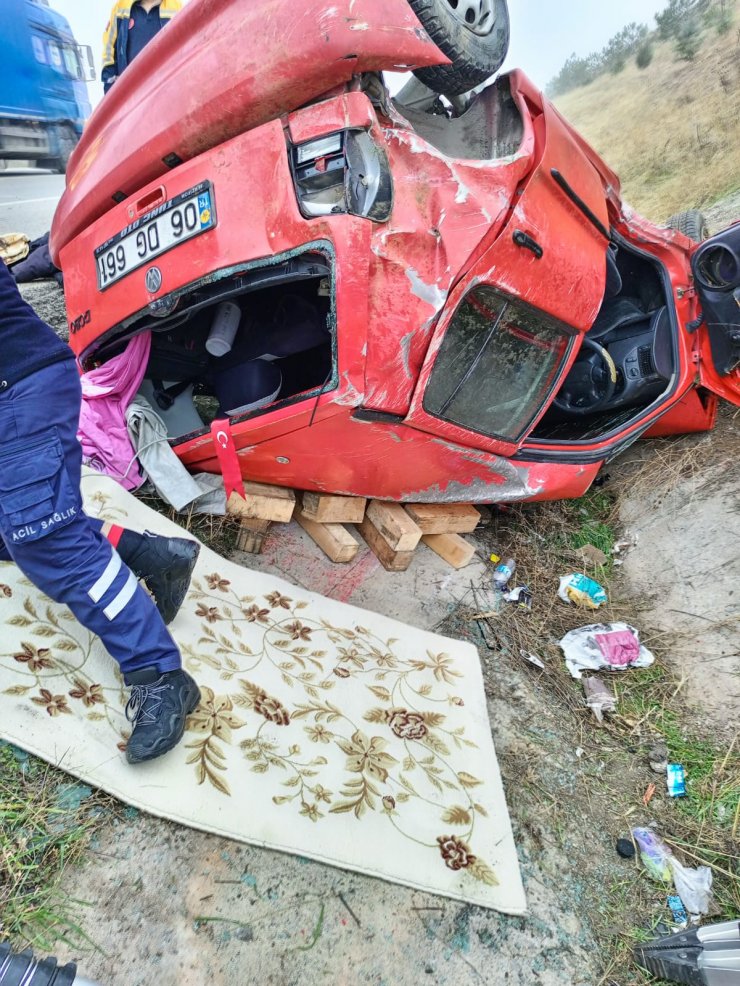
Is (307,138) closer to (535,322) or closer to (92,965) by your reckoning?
(535,322)

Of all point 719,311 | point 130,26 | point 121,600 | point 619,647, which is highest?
point 130,26

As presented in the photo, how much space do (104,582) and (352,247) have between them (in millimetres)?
1302

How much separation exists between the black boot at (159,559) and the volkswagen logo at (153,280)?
87 centimetres

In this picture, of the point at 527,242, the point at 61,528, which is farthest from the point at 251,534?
the point at 527,242

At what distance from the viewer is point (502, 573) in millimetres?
3258

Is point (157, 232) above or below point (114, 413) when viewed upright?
above

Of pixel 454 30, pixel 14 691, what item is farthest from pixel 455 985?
pixel 454 30

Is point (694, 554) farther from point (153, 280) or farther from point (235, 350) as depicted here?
point (153, 280)

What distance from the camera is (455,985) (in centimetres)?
168

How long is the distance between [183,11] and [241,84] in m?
0.58

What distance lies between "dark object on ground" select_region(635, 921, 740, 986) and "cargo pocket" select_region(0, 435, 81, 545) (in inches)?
79.7

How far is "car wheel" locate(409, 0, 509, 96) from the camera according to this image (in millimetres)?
2236

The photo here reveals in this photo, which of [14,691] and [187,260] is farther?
[187,260]

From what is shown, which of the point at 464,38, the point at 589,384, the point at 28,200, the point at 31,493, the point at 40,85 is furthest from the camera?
the point at 40,85
